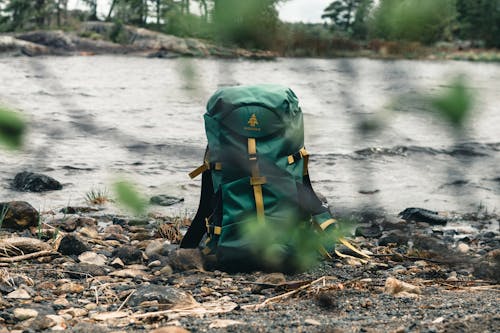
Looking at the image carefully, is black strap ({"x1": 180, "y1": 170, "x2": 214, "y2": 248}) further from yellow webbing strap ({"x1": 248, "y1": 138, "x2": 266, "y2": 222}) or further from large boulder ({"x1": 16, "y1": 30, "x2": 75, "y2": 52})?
large boulder ({"x1": 16, "y1": 30, "x2": 75, "y2": 52})

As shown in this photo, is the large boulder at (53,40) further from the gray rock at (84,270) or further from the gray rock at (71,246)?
the gray rock at (71,246)

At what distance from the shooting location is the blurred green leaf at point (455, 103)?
2.04ft

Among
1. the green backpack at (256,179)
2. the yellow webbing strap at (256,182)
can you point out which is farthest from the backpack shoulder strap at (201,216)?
the yellow webbing strap at (256,182)

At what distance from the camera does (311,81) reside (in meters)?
0.84

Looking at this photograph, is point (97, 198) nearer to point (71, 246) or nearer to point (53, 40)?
point (71, 246)

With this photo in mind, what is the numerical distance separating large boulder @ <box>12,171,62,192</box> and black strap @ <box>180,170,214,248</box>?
2.41 m

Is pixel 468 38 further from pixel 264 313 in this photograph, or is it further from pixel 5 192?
pixel 5 192

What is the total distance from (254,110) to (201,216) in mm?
586

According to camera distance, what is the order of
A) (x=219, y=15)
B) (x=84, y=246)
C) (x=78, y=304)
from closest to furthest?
(x=219, y=15)
(x=78, y=304)
(x=84, y=246)

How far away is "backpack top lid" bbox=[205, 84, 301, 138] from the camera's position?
118 inches

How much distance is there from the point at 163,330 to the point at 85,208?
2988 mm

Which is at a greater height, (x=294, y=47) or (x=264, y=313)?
(x=294, y=47)

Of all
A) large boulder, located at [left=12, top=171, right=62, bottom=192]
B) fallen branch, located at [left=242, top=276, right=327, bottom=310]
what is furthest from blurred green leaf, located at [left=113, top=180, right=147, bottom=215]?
large boulder, located at [left=12, top=171, right=62, bottom=192]

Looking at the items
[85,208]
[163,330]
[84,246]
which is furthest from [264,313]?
[85,208]
